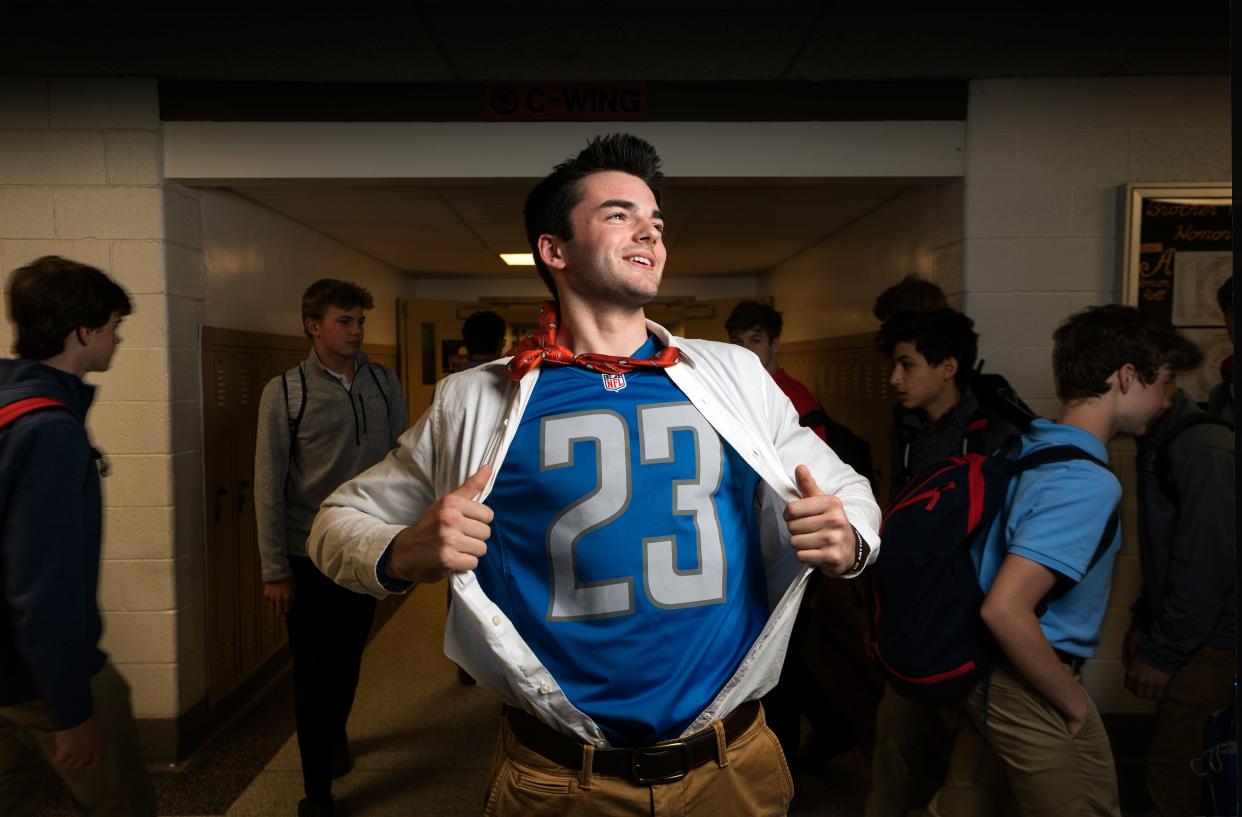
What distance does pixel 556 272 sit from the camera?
4.53 feet

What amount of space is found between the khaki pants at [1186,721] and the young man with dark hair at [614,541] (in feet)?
3.71

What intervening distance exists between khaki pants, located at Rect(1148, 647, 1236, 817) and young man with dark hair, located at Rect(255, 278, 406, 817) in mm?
2185

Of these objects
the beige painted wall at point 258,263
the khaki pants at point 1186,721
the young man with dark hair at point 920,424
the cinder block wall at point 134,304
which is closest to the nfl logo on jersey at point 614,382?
the young man with dark hair at point 920,424

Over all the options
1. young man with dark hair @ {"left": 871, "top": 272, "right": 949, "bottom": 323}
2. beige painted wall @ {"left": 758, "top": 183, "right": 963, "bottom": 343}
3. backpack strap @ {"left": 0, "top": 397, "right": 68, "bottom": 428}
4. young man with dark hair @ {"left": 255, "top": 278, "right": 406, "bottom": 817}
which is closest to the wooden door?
beige painted wall @ {"left": 758, "top": 183, "right": 963, "bottom": 343}

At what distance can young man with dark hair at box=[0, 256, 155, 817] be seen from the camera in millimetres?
1376

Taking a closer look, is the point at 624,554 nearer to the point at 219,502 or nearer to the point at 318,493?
the point at 318,493

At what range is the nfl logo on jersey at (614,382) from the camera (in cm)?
126

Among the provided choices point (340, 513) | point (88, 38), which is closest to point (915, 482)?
point (340, 513)

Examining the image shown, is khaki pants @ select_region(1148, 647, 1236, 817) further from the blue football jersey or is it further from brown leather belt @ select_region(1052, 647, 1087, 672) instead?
the blue football jersey

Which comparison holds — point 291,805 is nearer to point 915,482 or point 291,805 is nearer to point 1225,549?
point 915,482

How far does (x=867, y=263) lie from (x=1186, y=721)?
255cm

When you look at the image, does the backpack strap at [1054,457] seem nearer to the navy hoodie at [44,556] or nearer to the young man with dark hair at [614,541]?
the young man with dark hair at [614,541]

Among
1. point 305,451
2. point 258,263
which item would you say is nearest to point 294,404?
point 305,451

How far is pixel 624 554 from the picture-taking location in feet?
3.88
